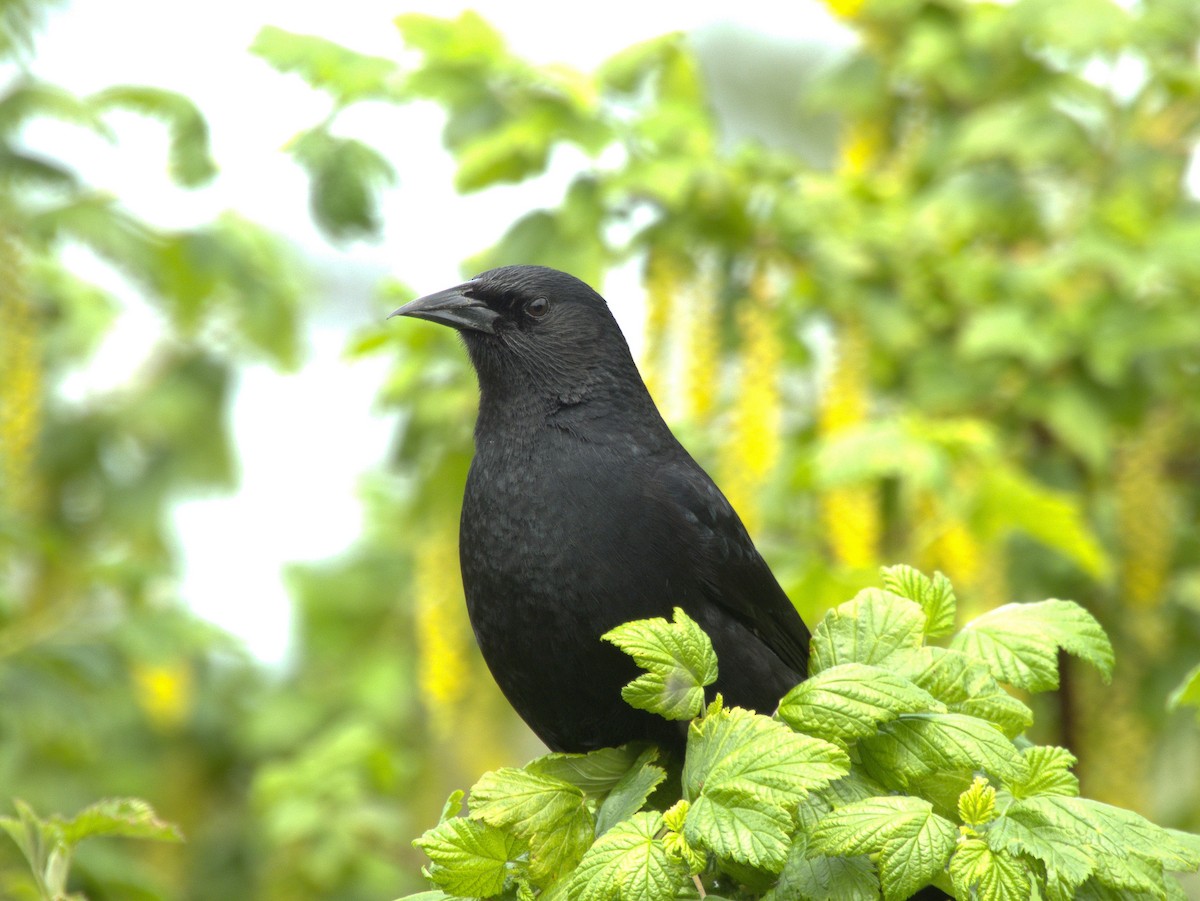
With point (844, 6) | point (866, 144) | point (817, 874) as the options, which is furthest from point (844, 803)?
point (866, 144)

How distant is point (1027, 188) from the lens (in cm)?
470

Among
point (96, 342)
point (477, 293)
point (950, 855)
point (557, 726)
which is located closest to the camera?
point (950, 855)

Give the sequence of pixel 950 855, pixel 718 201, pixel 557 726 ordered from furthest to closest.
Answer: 1. pixel 718 201
2. pixel 557 726
3. pixel 950 855

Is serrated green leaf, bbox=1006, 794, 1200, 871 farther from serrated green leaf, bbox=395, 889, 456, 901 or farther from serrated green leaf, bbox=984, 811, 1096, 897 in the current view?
serrated green leaf, bbox=395, 889, 456, 901

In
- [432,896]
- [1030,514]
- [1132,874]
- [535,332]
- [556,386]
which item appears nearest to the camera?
[1132,874]

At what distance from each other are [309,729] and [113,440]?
4.74 ft

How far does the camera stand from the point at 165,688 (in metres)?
5.05

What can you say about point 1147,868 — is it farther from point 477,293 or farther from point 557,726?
point 477,293

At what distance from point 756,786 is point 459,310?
146 cm

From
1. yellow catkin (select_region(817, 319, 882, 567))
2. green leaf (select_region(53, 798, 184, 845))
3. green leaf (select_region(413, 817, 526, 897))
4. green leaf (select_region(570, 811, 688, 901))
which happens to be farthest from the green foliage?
yellow catkin (select_region(817, 319, 882, 567))

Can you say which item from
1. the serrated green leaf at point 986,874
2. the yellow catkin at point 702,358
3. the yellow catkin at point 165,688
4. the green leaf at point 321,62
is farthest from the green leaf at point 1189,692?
the yellow catkin at point 165,688

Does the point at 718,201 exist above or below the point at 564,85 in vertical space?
below

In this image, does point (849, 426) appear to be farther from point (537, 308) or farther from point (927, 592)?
point (927, 592)

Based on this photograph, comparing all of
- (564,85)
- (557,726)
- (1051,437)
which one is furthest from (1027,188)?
(557,726)
